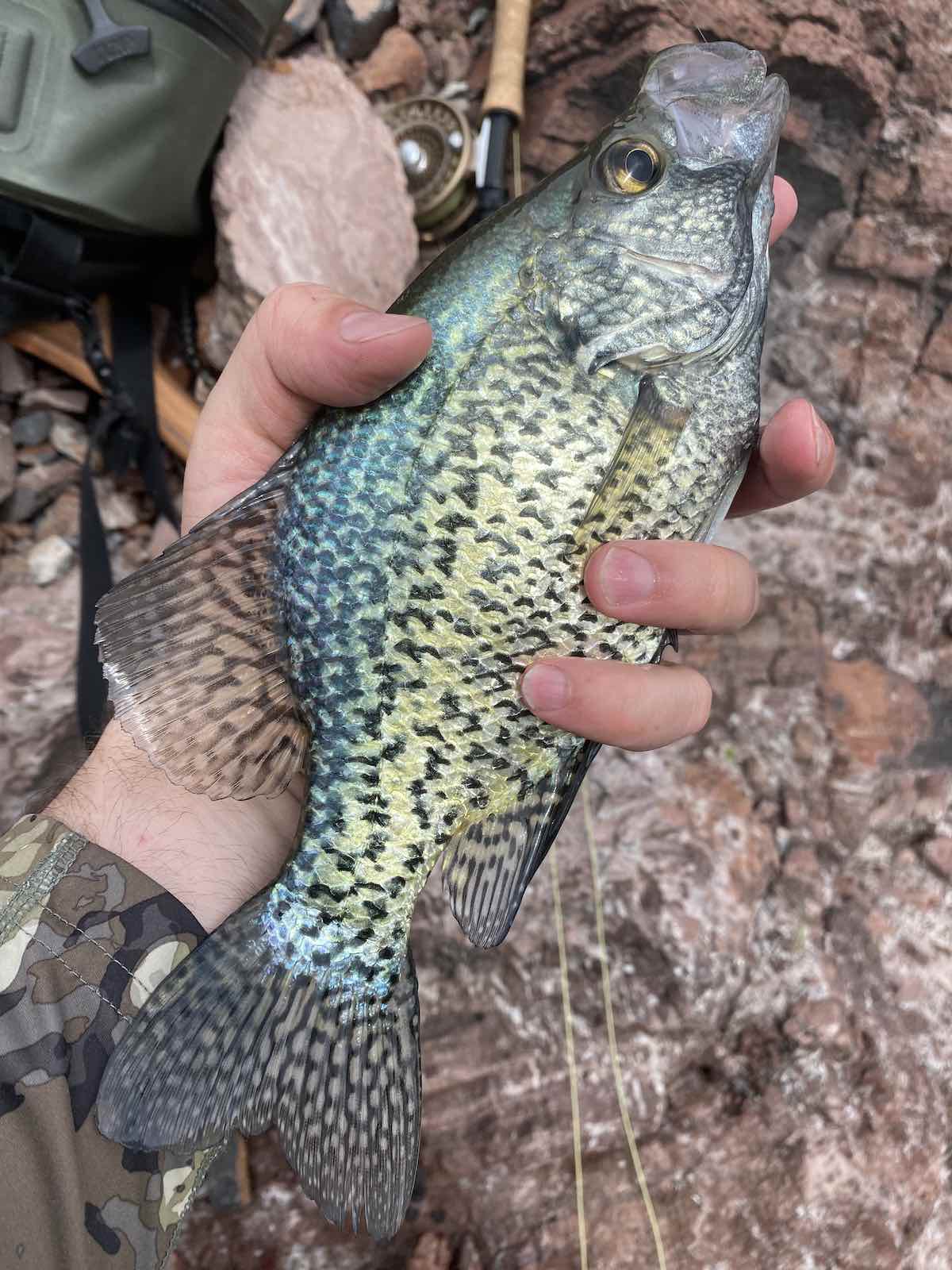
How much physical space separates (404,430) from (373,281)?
6.04ft

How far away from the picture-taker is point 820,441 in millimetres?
1715

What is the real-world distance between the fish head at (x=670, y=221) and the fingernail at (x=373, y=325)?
0.81 feet

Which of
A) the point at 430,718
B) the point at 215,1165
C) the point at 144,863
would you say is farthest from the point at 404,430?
the point at 215,1165

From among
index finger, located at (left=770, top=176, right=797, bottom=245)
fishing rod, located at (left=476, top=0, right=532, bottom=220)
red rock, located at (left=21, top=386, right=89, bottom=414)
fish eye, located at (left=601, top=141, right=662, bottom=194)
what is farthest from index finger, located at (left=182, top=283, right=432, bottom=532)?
fishing rod, located at (left=476, top=0, right=532, bottom=220)

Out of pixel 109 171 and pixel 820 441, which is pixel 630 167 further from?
pixel 109 171

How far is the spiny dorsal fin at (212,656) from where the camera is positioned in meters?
1.44

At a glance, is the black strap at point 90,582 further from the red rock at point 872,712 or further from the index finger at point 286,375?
the red rock at point 872,712

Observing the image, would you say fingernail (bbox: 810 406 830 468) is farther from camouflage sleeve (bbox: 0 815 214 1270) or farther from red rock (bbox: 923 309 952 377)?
red rock (bbox: 923 309 952 377)

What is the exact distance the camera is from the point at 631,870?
2818 mm

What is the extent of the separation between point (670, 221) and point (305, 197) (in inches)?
78.2

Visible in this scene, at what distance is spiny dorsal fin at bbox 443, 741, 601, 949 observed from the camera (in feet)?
5.05

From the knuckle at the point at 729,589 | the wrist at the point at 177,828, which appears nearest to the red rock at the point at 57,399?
the wrist at the point at 177,828

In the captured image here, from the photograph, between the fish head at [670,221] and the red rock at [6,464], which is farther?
the red rock at [6,464]

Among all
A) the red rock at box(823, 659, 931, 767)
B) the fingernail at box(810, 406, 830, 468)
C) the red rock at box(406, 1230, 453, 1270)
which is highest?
the fingernail at box(810, 406, 830, 468)
